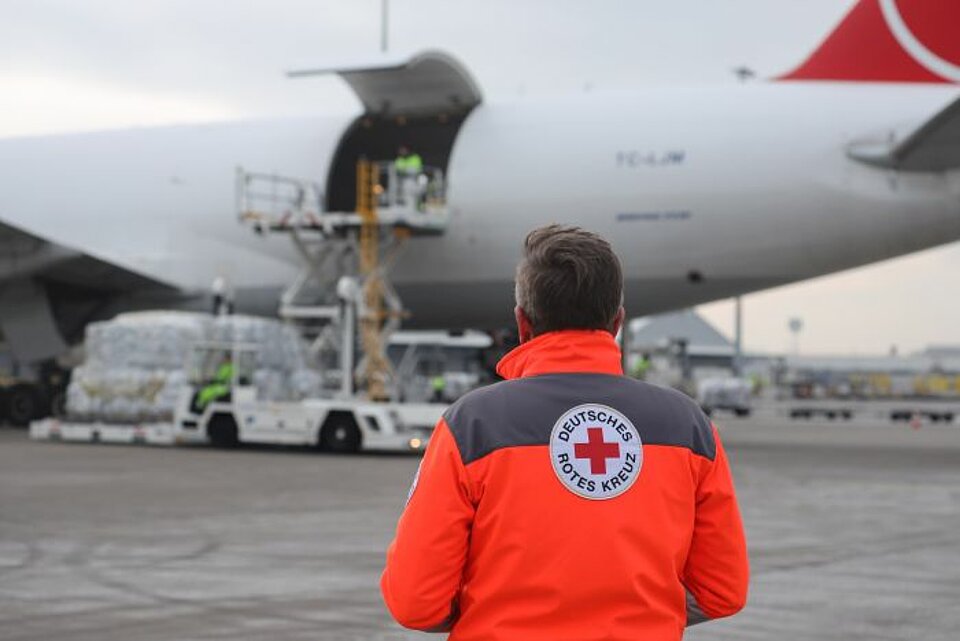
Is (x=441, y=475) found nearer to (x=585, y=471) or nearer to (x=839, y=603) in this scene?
(x=585, y=471)

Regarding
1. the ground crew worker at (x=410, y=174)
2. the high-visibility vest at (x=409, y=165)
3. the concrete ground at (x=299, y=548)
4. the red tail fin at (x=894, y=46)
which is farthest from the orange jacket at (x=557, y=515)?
the high-visibility vest at (x=409, y=165)

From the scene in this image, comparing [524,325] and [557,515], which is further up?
[524,325]

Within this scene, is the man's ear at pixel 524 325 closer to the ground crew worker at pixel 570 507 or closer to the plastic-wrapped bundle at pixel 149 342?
the ground crew worker at pixel 570 507

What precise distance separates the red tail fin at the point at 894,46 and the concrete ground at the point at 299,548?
6.04 meters

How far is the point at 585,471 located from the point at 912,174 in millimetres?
17738

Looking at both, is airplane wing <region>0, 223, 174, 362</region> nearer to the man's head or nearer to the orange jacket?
the man's head

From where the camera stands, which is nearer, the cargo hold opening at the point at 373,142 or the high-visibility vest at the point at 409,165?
the high-visibility vest at the point at 409,165

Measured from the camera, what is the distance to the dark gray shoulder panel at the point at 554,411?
2.56 metres

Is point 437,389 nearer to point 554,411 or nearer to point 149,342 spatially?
point 149,342

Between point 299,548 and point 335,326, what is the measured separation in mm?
12333

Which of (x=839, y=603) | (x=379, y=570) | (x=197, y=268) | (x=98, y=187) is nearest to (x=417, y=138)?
(x=197, y=268)

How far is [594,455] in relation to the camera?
2.48 metres

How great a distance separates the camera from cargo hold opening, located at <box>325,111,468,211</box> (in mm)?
22281

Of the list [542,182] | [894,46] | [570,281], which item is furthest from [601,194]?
[570,281]
